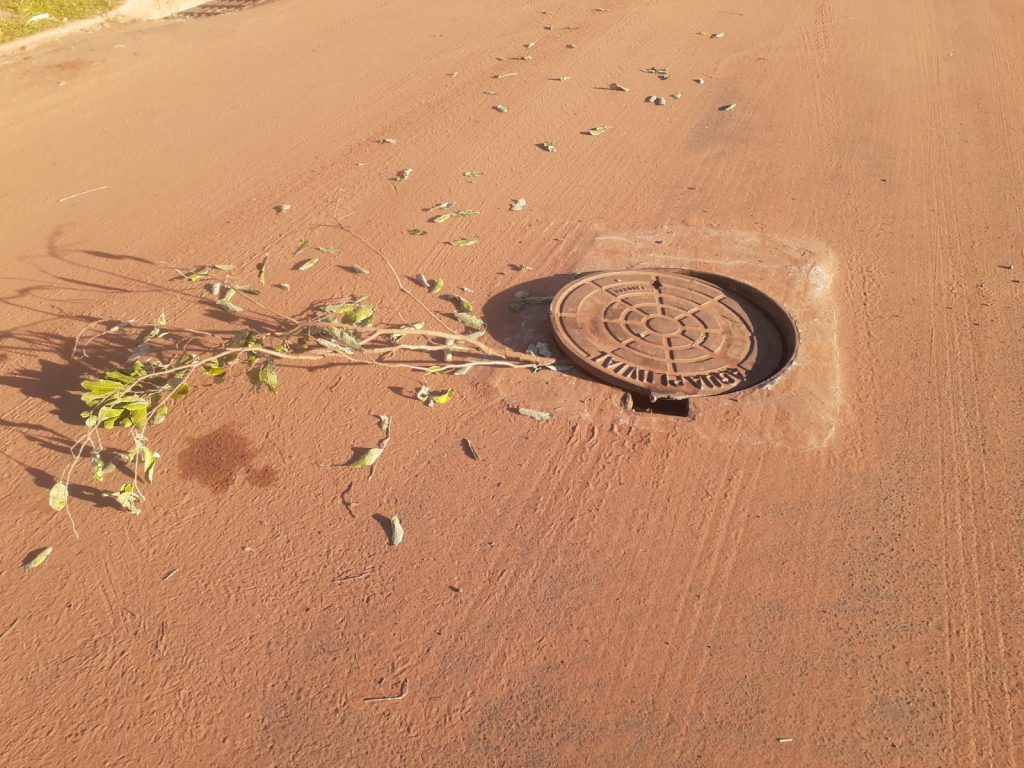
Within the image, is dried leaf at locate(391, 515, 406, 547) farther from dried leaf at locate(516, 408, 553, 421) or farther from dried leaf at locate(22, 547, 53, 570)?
dried leaf at locate(22, 547, 53, 570)

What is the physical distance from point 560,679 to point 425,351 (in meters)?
2.09

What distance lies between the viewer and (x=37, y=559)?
3178 millimetres

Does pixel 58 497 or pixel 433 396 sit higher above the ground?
pixel 58 497

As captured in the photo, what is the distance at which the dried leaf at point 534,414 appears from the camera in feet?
12.7

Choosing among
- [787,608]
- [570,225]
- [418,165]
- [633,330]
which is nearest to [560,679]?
[787,608]

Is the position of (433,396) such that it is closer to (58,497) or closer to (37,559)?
(58,497)

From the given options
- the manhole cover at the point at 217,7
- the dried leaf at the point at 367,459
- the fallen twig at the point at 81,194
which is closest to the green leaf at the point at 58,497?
the dried leaf at the point at 367,459

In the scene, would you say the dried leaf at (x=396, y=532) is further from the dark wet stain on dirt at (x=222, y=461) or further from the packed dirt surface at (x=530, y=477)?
the dark wet stain on dirt at (x=222, y=461)

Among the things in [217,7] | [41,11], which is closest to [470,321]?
[217,7]

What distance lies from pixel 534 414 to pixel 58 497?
2.12 metres

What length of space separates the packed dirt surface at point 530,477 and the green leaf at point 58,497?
13 centimetres

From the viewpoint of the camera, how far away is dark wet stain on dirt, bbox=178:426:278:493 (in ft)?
11.7

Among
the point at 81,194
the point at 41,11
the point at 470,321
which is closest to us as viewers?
Result: the point at 470,321

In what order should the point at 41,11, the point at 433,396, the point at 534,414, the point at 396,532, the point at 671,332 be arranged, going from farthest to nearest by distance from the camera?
the point at 41,11 → the point at 671,332 → the point at 433,396 → the point at 534,414 → the point at 396,532
